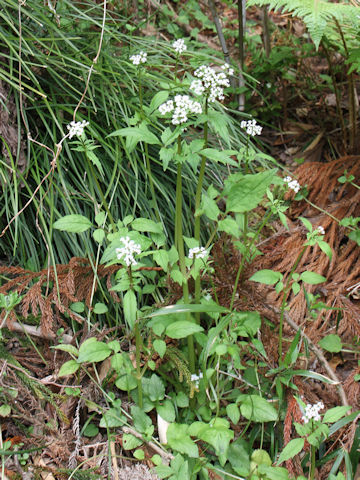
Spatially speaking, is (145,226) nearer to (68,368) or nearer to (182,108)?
(182,108)

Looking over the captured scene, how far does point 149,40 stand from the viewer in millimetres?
2543

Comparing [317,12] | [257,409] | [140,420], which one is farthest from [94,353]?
[317,12]

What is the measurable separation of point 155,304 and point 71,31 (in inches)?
55.2

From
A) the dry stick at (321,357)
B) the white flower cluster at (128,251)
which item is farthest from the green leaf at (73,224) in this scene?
the dry stick at (321,357)

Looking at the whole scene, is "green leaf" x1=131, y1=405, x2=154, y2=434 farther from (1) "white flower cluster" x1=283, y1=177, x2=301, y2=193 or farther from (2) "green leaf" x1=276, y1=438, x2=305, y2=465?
(1) "white flower cluster" x1=283, y1=177, x2=301, y2=193

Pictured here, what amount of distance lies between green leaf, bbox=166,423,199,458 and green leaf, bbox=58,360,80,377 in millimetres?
377

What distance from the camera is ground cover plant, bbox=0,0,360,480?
153cm

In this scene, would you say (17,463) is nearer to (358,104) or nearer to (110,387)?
(110,387)

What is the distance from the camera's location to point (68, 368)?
1.71 metres

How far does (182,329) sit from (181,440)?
363 millimetres

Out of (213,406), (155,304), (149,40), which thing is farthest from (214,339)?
(149,40)

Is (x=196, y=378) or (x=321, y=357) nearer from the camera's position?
(x=196, y=378)

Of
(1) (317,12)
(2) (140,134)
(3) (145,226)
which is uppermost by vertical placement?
(1) (317,12)

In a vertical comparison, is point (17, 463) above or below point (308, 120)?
below
